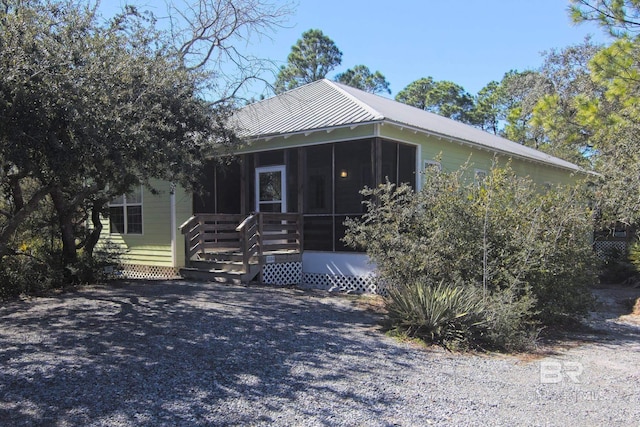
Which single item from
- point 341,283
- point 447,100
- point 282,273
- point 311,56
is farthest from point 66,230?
point 447,100

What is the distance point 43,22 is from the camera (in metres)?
5.81

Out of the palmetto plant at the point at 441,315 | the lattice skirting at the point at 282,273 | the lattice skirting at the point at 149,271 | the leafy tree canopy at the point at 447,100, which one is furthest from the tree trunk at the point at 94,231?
the leafy tree canopy at the point at 447,100

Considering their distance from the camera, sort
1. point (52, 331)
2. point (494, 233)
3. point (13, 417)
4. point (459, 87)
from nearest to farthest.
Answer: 1. point (13, 417)
2. point (52, 331)
3. point (494, 233)
4. point (459, 87)

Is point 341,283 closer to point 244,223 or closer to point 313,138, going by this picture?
point 244,223

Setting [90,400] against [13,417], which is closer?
[13,417]

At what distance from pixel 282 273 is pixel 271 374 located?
6098 mm

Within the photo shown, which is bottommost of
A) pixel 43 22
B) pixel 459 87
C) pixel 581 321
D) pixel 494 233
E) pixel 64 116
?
pixel 581 321

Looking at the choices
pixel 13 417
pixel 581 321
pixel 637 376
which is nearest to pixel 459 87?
pixel 581 321

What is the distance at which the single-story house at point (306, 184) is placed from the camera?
34.3 feet

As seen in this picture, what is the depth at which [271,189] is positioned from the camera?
488 inches

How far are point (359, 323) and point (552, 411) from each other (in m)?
3.48

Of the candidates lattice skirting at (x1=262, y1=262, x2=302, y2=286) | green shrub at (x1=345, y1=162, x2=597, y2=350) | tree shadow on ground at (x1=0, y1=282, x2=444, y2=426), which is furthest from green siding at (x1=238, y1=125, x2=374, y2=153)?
tree shadow on ground at (x1=0, y1=282, x2=444, y2=426)

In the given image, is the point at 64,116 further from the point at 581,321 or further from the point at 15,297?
the point at 581,321

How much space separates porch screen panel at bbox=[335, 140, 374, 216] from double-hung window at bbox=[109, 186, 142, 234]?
272 inches
